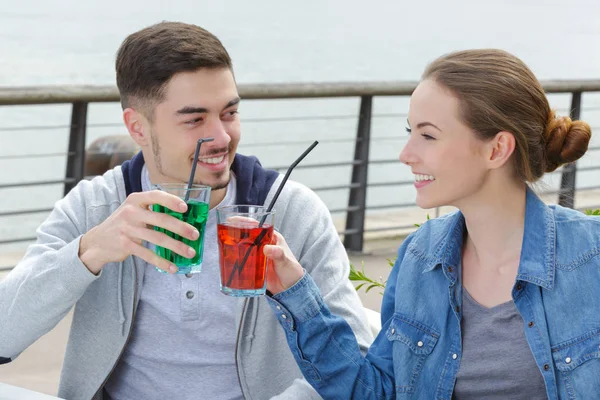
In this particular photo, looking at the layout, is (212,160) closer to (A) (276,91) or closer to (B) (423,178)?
(B) (423,178)

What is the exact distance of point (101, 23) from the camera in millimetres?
Answer: 30969

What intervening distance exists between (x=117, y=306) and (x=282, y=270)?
0.50m

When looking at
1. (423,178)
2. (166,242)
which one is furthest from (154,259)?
(423,178)

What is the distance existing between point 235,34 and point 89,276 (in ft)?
91.5

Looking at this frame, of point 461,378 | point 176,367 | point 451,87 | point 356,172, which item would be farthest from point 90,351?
point 356,172

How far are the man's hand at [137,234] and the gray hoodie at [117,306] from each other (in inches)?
5.8

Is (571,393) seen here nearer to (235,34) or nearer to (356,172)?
(356,172)

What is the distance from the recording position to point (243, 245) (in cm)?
157

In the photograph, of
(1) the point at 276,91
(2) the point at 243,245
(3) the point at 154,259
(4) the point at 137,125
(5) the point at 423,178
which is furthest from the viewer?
(1) the point at 276,91

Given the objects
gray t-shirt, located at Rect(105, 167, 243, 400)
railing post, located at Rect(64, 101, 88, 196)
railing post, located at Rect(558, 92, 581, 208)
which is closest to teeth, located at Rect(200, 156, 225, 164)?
gray t-shirt, located at Rect(105, 167, 243, 400)

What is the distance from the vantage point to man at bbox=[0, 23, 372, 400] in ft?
6.58

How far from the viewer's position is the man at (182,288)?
201 centimetres

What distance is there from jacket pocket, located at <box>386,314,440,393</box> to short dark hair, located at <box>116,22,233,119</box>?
27.9 inches

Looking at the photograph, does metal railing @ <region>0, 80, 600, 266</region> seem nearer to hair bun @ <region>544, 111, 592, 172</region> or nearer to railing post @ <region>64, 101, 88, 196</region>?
railing post @ <region>64, 101, 88, 196</region>
